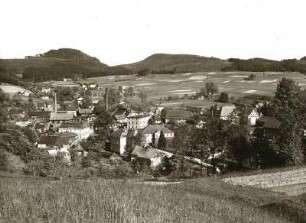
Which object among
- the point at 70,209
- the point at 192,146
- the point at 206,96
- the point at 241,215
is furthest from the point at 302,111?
the point at 206,96

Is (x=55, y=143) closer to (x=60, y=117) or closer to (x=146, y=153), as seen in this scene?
(x=146, y=153)

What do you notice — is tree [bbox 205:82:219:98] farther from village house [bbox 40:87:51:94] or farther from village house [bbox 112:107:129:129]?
village house [bbox 40:87:51:94]

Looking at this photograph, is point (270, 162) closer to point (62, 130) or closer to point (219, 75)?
point (62, 130)

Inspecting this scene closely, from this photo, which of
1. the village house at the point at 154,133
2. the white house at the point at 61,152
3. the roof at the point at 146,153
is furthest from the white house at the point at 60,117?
the roof at the point at 146,153

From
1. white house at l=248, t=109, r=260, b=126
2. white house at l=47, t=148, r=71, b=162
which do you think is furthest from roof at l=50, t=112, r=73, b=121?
white house at l=248, t=109, r=260, b=126

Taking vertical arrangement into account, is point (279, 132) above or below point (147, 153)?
above

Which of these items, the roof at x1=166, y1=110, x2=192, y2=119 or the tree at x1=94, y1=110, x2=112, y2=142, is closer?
the tree at x1=94, y1=110, x2=112, y2=142

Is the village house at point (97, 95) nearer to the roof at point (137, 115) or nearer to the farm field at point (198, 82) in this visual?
the farm field at point (198, 82)
